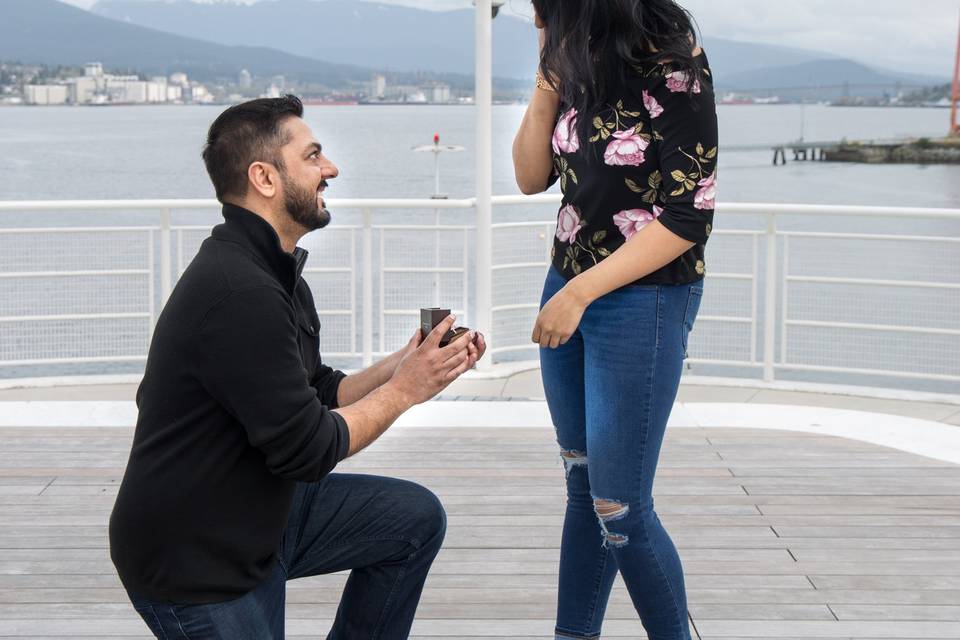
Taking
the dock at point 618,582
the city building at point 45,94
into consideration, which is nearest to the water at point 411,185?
the dock at point 618,582

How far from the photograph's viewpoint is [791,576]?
105 inches

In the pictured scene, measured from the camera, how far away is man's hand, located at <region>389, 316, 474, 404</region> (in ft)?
5.55

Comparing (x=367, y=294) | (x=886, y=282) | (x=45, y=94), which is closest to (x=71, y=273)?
(x=367, y=294)

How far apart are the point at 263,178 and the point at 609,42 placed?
561mm

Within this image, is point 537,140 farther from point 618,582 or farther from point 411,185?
point 411,185

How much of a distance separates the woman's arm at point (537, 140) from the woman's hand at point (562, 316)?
0.25 meters

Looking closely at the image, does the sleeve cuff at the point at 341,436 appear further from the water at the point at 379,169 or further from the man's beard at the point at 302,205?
the water at the point at 379,169

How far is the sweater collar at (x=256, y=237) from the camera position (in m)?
1.60

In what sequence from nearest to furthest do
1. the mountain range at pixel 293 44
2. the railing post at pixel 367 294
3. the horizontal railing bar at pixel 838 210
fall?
the horizontal railing bar at pixel 838 210 < the railing post at pixel 367 294 < the mountain range at pixel 293 44

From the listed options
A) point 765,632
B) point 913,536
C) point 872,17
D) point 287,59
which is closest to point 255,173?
point 765,632

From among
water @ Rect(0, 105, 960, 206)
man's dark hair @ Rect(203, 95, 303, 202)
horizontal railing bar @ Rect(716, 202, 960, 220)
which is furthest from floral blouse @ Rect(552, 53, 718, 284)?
water @ Rect(0, 105, 960, 206)

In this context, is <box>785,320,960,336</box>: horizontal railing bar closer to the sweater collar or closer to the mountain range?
the sweater collar

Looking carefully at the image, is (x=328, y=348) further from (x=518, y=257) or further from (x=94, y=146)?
(x=94, y=146)

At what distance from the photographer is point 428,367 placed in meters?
1.69
